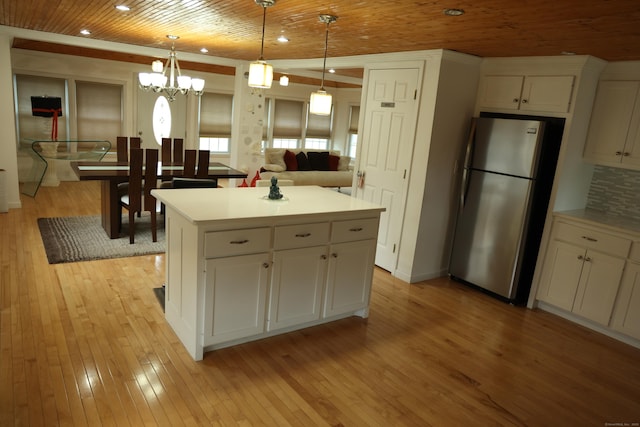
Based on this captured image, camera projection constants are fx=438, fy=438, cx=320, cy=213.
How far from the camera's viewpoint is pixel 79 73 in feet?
25.2

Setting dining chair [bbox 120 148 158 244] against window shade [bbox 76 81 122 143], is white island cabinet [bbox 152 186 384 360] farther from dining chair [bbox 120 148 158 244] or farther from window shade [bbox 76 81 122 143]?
window shade [bbox 76 81 122 143]

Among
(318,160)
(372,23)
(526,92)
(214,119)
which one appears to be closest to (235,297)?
(372,23)

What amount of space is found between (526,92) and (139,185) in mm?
4017

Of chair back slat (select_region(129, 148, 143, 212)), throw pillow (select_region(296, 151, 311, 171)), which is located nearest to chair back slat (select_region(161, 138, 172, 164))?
chair back slat (select_region(129, 148, 143, 212))

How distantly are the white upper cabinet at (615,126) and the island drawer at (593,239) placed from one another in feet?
2.12

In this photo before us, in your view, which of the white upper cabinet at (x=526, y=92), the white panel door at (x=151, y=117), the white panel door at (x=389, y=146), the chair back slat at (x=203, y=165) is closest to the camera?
Answer: the white upper cabinet at (x=526, y=92)

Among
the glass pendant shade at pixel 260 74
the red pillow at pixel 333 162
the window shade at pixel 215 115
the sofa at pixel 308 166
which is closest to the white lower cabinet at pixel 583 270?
the glass pendant shade at pixel 260 74

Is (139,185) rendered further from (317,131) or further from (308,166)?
(317,131)

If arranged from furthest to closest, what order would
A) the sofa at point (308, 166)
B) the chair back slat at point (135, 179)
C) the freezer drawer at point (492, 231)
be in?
1. the sofa at point (308, 166)
2. the chair back slat at point (135, 179)
3. the freezer drawer at point (492, 231)

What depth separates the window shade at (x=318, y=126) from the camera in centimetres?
1070

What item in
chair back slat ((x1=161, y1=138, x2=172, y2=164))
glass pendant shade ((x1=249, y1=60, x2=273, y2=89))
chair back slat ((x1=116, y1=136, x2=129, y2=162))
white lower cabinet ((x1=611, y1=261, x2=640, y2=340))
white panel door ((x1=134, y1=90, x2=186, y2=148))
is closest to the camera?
glass pendant shade ((x1=249, y1=60, x2=273, y2=89))

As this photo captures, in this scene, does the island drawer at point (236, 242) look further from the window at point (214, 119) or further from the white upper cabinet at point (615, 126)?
the window at point (214, 119)

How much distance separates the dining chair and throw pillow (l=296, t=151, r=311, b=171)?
4.10 metres

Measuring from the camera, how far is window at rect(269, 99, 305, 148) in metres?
10.1
